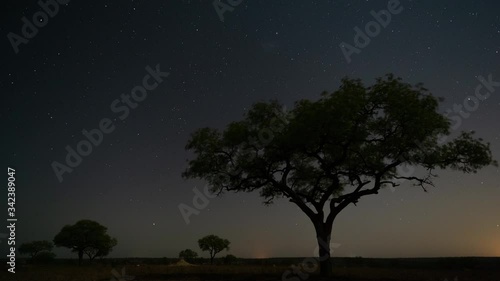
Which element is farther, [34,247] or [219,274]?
[34,247]

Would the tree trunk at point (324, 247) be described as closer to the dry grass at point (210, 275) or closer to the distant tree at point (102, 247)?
the dry grass at point (210, 275)

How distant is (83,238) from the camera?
85.4 metres

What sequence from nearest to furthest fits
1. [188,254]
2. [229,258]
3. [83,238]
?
[83,238] → [229,258] → [188,254]

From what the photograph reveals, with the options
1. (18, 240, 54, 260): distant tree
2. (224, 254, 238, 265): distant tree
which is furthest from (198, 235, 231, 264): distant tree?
(18, 240, 54, 260): distant tree

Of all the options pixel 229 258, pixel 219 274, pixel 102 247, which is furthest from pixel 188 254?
pixel 219 274

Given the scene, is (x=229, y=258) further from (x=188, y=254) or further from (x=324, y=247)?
(x=324, y=247)

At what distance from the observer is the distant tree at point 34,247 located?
12006cm

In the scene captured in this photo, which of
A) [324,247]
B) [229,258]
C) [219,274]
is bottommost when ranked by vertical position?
[229,258]

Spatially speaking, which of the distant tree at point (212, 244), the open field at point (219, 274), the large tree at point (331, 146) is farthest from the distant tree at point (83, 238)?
the large tree at point (331, 146)

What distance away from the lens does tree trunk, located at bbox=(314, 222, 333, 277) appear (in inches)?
1059

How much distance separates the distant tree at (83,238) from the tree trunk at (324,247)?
233ft

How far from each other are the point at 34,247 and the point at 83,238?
→ 48.8m

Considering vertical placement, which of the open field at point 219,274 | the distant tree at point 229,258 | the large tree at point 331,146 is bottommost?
the distant tree at point 229,258

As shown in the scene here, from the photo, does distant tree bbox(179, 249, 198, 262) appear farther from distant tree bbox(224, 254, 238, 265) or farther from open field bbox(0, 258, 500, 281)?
open field bbox(0, 258, 500, 281)
